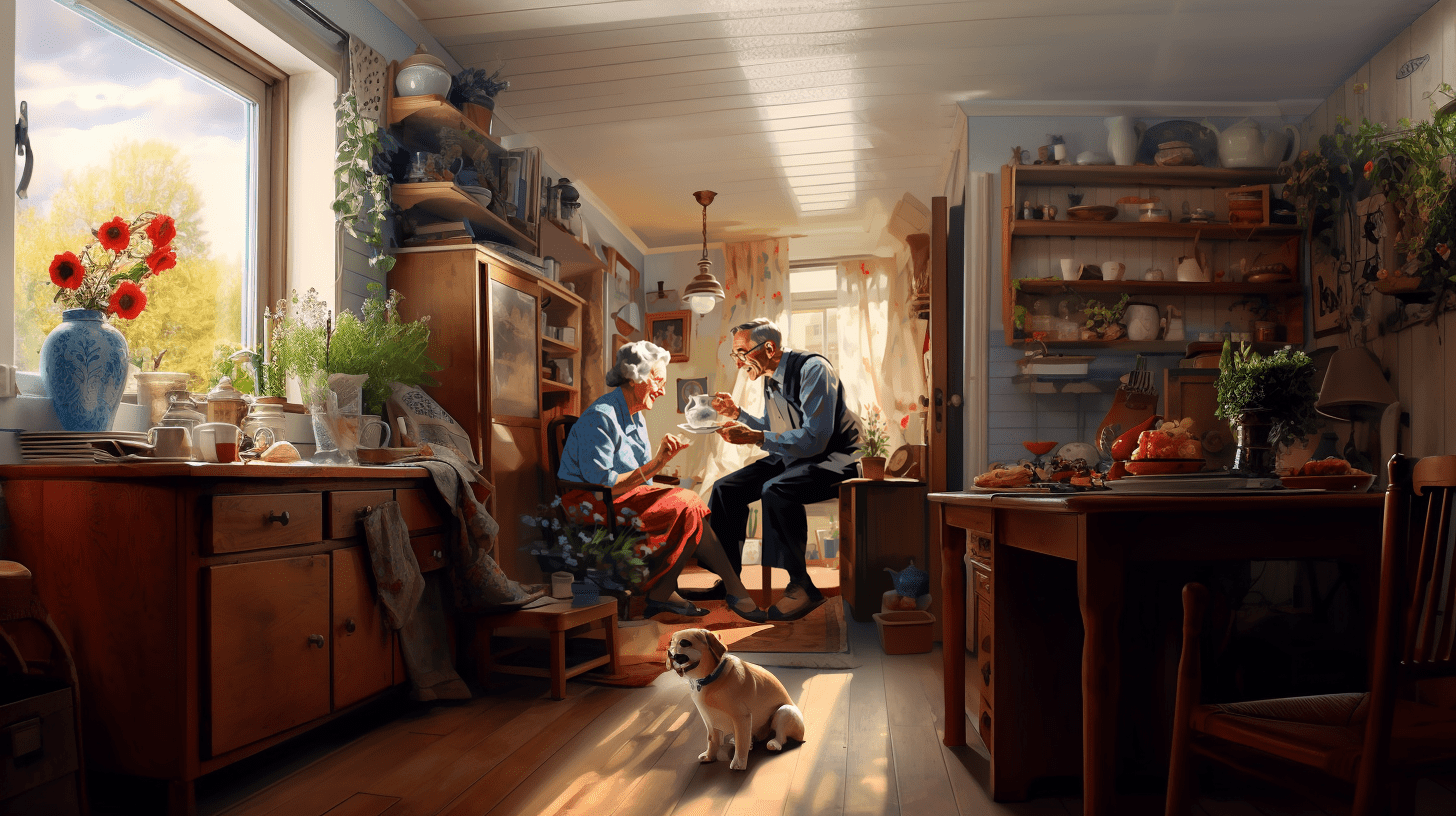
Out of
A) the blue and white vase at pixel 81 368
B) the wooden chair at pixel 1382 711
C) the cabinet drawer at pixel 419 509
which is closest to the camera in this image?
the wooden chair at pixel 1382 711

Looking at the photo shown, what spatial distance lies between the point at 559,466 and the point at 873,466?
4.95 ft

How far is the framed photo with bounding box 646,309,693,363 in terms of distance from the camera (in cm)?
699

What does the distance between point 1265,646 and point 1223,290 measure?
8.12 feet

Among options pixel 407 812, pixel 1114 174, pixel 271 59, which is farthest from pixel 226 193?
pixel 1114 174

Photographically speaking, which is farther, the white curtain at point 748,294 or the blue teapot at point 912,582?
the white curtain at point 748,294

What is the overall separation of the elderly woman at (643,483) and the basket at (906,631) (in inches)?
31.4

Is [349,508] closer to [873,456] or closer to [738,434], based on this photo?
[738,434]

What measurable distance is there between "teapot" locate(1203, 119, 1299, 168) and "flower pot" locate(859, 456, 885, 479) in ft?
6.94

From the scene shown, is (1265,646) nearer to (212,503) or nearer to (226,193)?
(212,503)

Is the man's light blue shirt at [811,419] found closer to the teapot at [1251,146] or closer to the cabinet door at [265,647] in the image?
the teapot at [1251,146]

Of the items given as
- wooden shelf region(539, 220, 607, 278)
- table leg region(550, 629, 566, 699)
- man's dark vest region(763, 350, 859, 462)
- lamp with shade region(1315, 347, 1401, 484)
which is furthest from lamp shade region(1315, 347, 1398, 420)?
wooden shelf region(539, 220, 607, 278)

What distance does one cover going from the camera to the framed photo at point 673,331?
699 centimetres

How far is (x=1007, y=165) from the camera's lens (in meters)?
4.12

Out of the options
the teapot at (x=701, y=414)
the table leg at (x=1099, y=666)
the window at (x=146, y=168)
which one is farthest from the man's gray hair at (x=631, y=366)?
the table leg at (x=1099, y=666)
